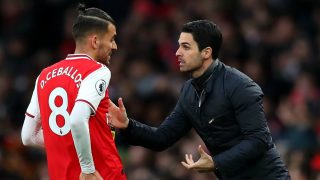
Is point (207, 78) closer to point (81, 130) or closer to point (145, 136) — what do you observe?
point (145, 136)

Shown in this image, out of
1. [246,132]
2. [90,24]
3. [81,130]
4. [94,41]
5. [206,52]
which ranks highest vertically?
[90,24]

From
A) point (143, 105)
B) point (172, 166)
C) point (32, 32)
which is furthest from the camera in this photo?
point (32, 32)

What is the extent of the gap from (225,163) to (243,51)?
578 centimetres

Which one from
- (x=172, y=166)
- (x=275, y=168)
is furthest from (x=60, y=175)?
(x=172, y=166)

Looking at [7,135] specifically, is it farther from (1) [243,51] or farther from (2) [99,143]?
(2) [99,143]

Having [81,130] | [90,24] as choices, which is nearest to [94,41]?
[90,24]

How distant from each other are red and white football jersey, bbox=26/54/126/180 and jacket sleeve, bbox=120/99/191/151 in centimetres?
61

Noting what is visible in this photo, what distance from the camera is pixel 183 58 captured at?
279 inches

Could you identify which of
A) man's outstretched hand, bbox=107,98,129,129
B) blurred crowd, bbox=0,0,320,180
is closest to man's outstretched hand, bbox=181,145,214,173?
man's outstretched hand, bbox=107,98,129,129

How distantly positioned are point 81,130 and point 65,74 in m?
0.48

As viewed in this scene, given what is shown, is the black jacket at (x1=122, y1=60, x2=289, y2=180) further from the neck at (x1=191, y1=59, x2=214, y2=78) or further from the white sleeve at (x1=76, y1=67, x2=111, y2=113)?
the white sleeve at (x1=76, y1=67, x2=111, y2=113)

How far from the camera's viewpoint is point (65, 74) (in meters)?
6.72

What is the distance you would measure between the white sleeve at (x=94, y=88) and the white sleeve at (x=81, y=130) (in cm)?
5

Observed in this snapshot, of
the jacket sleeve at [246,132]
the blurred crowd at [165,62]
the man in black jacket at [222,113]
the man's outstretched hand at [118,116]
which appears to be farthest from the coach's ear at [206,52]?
the blurred crowd at [165,62]
